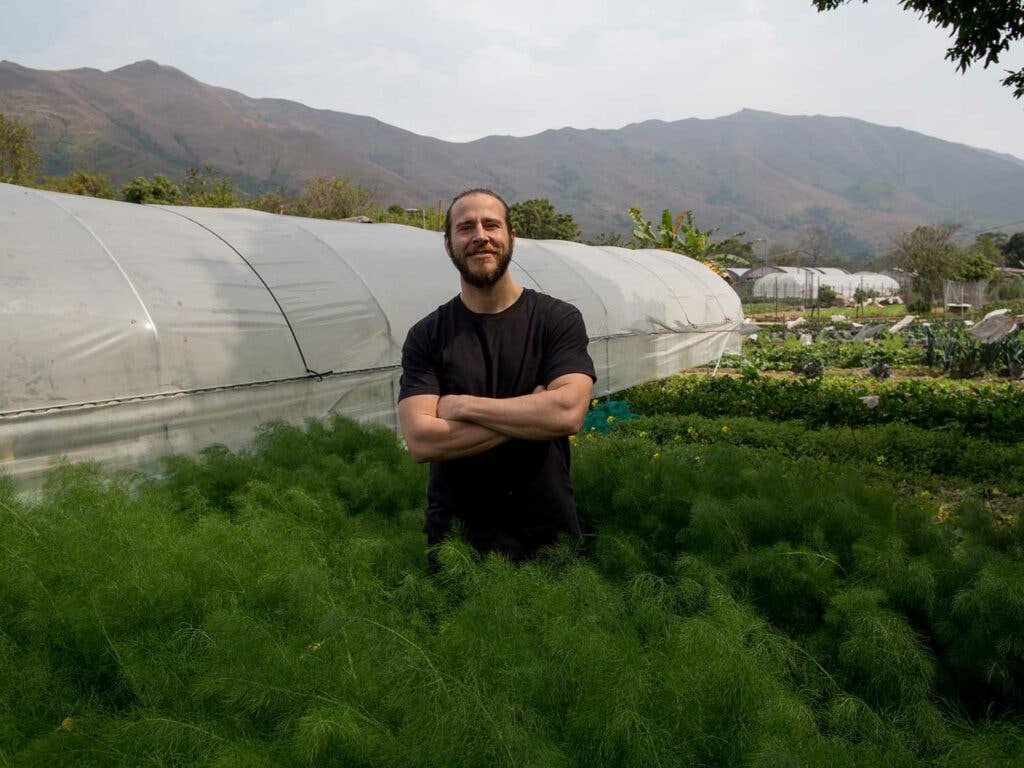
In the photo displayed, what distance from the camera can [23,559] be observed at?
2088 millimetres

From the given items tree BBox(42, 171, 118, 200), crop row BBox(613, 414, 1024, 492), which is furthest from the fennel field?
tree BBox(42, 171, 118, 200)

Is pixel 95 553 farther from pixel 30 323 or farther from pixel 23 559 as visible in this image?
pixel 30 323

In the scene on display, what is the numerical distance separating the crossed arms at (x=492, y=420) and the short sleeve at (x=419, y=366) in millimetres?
101

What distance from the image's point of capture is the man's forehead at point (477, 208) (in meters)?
2.38

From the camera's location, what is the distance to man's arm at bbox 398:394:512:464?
7.72 ft

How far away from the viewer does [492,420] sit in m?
2.33

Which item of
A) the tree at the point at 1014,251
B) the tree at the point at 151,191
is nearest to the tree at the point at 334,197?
the tree at the point at 151,191

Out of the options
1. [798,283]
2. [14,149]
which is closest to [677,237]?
[798,283]

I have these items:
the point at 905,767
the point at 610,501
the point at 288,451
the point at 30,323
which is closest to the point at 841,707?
the point at 905,767

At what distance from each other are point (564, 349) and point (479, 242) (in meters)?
0.42

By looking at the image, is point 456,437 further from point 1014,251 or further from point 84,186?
point 1014,251

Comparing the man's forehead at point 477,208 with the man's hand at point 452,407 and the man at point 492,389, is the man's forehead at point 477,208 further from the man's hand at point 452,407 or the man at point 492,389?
the man's hand at point 452,407

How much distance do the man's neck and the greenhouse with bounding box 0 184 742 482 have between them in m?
3.20

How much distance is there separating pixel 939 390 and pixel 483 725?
400 inches
